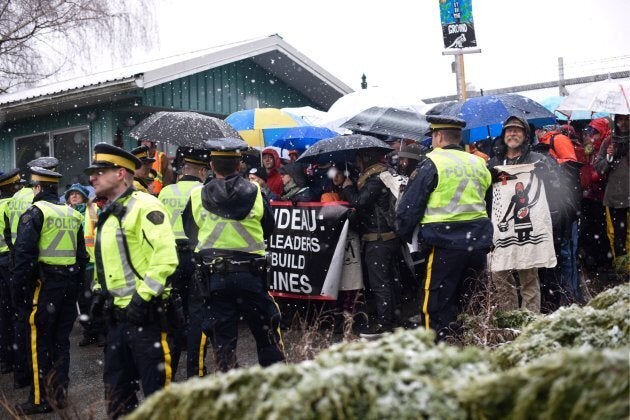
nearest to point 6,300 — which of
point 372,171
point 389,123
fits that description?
point 372,171

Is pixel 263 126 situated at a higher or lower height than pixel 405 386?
higher

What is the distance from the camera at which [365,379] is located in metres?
1.88

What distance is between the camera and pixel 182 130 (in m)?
7.39

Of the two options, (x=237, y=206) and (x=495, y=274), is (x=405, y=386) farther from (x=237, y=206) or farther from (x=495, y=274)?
(x=495, y=274)

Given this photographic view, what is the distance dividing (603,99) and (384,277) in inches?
130

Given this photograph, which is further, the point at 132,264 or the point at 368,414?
the point at 132,264

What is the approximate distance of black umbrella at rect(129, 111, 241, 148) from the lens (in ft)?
23.5

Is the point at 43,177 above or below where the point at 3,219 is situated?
A: above

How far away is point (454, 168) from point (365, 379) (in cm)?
382

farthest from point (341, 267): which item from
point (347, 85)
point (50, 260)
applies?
point (347, 85)

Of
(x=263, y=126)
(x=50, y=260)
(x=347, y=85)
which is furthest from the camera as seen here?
(x=347, y=85)

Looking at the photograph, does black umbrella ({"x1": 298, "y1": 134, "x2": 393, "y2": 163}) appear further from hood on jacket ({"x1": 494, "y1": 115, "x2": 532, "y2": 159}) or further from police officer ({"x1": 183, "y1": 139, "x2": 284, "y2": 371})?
police officer ({"x1": 183, "y1": 139, "x2": 284, "y2": 371})

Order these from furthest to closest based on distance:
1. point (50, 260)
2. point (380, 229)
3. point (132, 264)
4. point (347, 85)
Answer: point (347, 85), point (380, 229), point (50, 260), point (132, 264)

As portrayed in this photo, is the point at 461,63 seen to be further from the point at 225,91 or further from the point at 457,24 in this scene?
the point at 225,91
